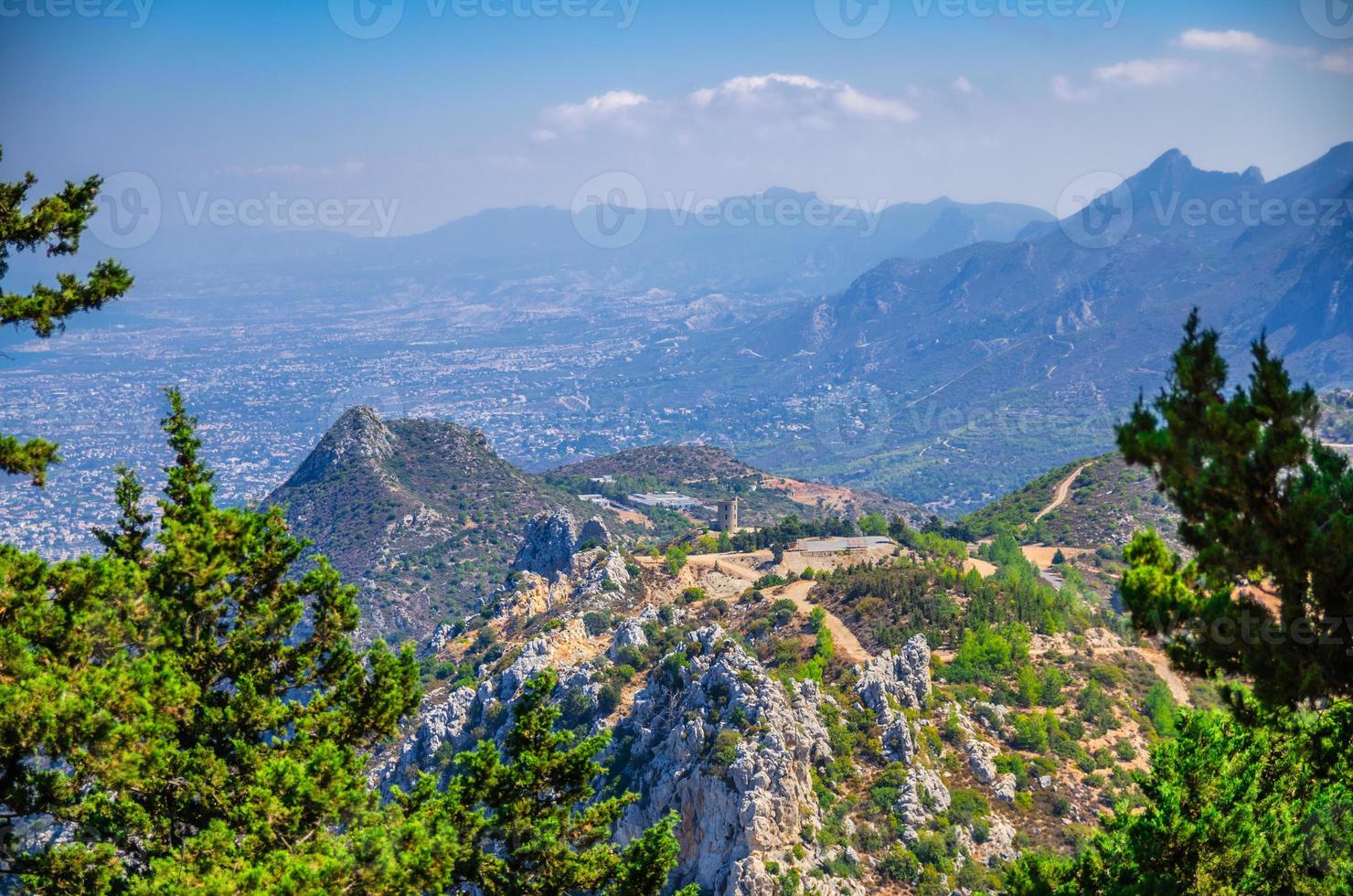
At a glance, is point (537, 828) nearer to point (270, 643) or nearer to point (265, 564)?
point (270, 643)

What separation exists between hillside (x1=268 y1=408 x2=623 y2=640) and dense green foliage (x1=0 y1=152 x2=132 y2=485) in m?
68.7

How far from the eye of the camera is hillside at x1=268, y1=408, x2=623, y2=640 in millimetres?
86250

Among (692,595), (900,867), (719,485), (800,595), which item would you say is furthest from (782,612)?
(719,485)

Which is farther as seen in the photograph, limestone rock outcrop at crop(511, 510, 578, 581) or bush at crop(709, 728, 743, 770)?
limestone rock outcrop at crop(511, 510, 578, 581)

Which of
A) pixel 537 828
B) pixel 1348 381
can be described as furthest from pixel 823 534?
pixel 1348 381

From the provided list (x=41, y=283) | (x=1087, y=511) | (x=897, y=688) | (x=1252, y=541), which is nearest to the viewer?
(x=1252, y=541)

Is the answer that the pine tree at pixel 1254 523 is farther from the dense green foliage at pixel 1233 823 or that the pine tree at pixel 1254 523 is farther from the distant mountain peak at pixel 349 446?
the distant mountain peak at pixel 349 446

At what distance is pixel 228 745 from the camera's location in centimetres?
1362

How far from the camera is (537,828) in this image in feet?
44.8

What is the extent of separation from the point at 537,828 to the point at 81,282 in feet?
32.9

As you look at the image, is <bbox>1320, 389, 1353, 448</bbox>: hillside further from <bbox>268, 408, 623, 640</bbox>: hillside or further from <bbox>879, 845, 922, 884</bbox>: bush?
<bbox>268, 408, 623, 640</bbox>: hillside

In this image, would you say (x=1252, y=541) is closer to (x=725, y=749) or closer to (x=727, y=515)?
(x=725, y=749)

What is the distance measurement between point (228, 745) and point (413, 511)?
85770mm

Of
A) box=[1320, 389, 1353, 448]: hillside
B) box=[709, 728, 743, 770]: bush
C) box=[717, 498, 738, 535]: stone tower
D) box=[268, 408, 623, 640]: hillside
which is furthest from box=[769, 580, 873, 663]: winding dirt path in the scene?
box=[1320, 389, 1353, 448]: hillside
